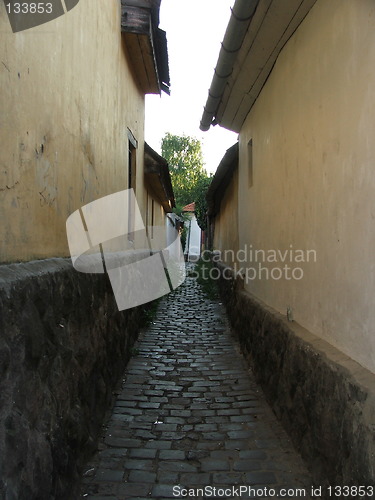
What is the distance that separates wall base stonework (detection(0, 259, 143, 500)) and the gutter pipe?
2.68m

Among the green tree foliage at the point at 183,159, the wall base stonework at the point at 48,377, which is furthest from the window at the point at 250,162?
the green tree foliage at the point at 183,159

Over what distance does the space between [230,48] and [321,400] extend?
11.6ft

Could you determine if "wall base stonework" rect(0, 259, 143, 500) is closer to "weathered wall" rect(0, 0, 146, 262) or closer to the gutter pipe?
"weathered wall" rect(0, 0, 146, 262)

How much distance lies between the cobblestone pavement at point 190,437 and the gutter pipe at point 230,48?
3765 millimetres

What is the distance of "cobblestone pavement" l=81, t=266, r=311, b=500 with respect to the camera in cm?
286

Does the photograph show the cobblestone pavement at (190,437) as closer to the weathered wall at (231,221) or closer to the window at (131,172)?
the window at (131,172)

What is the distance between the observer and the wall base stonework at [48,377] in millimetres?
1848

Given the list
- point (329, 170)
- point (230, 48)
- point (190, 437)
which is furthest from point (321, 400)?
point (230, 48)

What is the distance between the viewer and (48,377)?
238 centimetres

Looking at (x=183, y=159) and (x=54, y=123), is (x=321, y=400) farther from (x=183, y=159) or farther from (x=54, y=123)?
(x=183, y=159)

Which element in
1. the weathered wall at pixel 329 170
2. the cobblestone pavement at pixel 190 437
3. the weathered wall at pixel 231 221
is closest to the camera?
the weathered wall at pixel 329 170

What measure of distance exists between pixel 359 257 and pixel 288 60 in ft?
8.27

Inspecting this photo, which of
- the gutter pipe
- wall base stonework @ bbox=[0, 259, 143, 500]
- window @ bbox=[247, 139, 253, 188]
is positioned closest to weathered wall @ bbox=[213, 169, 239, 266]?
window @ bbox=[247, 139, 253, 188]

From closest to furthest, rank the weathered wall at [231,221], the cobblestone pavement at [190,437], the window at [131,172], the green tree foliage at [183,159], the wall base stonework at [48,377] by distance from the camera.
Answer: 1. the wall base stonework at [48,377]
2. the cobblestone pavement at [190,437]
3. the window at [131,172]
4. the weathered wall at [231,221]
5. the green tree foliage at [183,159]
